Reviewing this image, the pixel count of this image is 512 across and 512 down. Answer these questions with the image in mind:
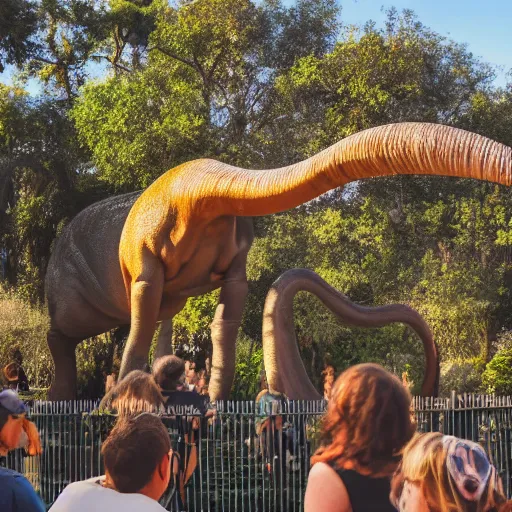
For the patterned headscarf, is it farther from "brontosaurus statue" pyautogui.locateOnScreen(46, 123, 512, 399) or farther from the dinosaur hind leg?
the dinosaur hind leg

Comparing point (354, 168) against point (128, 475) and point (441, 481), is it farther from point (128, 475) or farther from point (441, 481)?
point (441, 481)

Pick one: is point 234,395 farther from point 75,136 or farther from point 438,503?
point 438,503

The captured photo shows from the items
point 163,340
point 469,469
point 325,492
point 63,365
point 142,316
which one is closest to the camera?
point 469,469

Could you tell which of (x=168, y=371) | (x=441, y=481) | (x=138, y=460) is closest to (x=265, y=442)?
(x=168, y=371)

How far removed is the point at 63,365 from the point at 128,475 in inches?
404

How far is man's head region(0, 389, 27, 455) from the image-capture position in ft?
14.0

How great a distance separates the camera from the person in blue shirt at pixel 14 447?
12.1 ft

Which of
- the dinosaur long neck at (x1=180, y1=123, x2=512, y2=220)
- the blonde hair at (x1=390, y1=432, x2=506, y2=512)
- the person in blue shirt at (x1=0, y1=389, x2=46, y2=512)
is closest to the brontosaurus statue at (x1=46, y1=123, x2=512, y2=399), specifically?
the dinosaur long neck at (x1=180, y1=123, x2=512, y2=220)

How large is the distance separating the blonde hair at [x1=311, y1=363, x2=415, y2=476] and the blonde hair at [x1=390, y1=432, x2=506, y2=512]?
0.51 m

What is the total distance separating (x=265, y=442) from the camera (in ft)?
25.5

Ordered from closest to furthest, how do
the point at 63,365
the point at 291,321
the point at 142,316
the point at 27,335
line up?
1. the point at 142,316
2. the point at 291,321
3. the point at 63,365
4. the point at 27,335

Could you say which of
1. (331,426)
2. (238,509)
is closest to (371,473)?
(331,426)

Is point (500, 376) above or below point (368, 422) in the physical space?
above

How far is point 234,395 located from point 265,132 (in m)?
8.08
